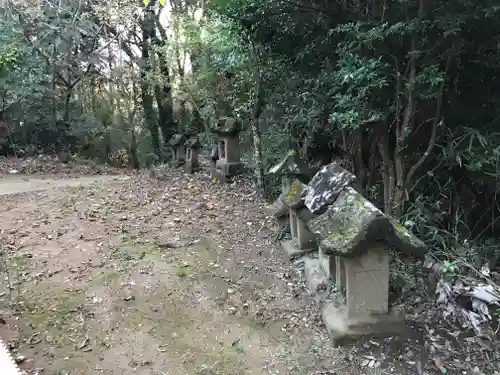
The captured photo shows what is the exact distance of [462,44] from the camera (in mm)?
4051

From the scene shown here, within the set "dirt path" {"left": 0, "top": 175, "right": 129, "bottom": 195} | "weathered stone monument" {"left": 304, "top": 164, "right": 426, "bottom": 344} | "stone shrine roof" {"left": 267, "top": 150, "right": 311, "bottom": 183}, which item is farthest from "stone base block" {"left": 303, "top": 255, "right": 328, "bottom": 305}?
"dirt path" {"left": 0, "top": 175, "right": 129, "bottom": 195}

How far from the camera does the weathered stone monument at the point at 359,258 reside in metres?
3.38

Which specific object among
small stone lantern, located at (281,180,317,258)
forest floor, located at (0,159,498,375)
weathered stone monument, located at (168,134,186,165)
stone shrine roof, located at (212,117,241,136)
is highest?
stone shrine roof, located at (212,117,241,136)

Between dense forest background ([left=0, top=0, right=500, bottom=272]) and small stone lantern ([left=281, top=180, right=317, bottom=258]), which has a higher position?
dense forest background ([left=0, top=0, right=500, bottom=272])

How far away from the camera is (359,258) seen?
352 cm

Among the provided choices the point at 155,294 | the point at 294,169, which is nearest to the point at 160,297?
the point at 155,294

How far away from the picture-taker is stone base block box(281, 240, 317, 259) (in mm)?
5148

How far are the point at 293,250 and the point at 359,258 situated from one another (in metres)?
1.76

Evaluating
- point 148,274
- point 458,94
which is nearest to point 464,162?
point 458,94

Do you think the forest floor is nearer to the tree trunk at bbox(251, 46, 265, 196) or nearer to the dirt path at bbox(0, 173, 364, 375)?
the dirt path at bbox(0, 173, 364, 375)

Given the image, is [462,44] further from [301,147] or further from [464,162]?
[301,147]

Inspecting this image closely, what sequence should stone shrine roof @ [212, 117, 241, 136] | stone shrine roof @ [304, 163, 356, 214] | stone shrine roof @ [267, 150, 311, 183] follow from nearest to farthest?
stone shrine roof @ [304, 163, 356, 214] → stone shrine roof @ [267, 150, 311, 183] → stone shrine roof @ [212, 117, 241, 136]

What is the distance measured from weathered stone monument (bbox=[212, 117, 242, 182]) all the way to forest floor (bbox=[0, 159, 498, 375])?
5.05ft

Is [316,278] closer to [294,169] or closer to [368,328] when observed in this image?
[368,328]
